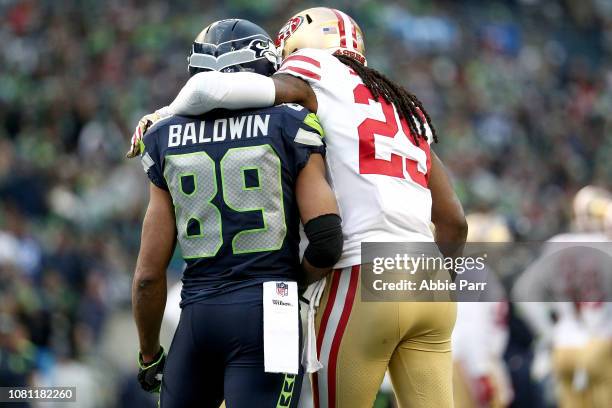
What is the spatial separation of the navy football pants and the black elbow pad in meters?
0.30

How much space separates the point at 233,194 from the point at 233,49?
654 millimetres

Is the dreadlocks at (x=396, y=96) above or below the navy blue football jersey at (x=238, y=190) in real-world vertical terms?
above

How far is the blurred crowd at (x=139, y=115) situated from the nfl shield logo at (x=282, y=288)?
5675 mm

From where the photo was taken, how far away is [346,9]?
1959 centimetres

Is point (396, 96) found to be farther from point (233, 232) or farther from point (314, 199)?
point (233, 232)

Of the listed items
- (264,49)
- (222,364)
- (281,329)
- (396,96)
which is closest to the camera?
(281,329)

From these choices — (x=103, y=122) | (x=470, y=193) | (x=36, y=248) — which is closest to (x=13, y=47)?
(x=103, y=122)

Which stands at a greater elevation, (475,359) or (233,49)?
(233,49)

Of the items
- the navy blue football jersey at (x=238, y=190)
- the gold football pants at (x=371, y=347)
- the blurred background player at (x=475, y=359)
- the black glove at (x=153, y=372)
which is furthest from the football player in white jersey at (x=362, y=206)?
the blurred background player at (x=475, y=359)

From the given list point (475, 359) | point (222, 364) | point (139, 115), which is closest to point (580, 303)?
point (475, 359)

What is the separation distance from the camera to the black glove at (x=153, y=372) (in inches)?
189

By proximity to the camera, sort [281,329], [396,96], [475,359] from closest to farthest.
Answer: [281,329], [396,96], [475,359]

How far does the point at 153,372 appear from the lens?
481 centimetres

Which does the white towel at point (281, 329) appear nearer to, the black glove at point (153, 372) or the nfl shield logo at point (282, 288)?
the nfl shield logo at point (282, 288)
